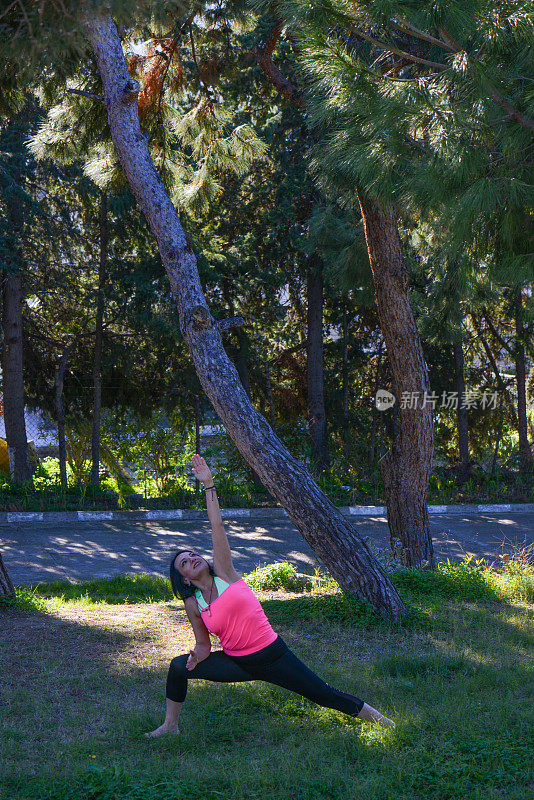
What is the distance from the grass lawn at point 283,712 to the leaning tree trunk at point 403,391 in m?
1.33

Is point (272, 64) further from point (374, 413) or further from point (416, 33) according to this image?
point (374, 413)

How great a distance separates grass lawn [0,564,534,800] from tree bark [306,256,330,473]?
28.3 ft

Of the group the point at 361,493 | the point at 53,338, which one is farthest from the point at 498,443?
the point at 53,338

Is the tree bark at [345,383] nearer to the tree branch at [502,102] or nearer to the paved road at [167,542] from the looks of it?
the paved road at [167,542]

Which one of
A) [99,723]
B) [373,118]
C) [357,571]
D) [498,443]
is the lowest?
[99,723]

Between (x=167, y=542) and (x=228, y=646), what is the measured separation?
8325mm

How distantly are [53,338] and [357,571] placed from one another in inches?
469

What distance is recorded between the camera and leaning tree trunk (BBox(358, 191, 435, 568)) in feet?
26.3

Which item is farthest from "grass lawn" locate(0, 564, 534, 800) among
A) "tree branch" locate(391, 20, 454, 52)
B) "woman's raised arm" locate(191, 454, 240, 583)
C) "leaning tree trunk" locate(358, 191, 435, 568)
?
"tree branch" locate(391, 20, 454, 52)

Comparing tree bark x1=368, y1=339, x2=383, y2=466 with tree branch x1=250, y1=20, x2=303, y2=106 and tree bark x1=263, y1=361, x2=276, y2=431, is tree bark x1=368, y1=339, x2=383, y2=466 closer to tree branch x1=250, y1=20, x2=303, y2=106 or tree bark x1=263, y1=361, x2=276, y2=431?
tree bark x1=263, y1=361, x2=276, y2=431

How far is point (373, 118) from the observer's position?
5293 millimetres

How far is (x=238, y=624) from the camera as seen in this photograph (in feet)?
12.7

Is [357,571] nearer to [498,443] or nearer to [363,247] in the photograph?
[363,247]

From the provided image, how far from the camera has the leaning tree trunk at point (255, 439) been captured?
646cm
